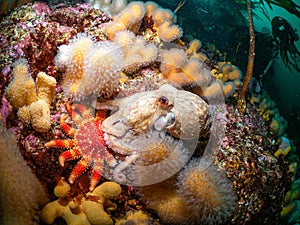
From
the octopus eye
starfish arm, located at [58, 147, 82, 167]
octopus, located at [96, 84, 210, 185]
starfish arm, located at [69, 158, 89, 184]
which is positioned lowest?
starfish arm, located at [69, 158, 89, 184]

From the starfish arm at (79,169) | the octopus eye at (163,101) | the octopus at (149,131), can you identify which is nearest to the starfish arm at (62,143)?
the starfish arm at (79,169)

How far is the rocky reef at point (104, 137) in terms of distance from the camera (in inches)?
104

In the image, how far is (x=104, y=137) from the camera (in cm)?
276

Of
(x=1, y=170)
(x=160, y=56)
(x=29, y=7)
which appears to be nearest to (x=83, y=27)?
(x=29, y=7)

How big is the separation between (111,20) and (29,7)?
1.14 metres

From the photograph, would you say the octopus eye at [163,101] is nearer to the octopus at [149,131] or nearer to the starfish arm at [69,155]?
the octopus at [149,131]

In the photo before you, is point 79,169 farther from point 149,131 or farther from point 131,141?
point 149,131

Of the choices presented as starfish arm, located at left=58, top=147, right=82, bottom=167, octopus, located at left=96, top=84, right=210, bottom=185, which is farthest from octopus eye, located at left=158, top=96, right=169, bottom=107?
starfish arm, located at left=58, top=147, right=82, bottom=167

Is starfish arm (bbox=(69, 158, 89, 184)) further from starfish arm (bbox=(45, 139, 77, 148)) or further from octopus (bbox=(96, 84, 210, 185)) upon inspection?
octopus (bbox=(96, 84, 210, 185))

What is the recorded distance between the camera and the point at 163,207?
9.37 ft

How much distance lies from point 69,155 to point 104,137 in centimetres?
40

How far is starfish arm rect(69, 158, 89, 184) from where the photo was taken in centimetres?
257

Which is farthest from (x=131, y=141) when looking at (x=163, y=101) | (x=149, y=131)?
(x=163, y=101)

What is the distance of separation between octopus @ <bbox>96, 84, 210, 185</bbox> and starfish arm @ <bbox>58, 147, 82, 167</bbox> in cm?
32
